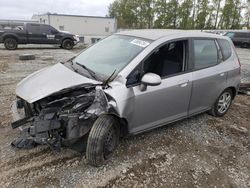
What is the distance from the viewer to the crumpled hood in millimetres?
2615

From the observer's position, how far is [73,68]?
127 inches

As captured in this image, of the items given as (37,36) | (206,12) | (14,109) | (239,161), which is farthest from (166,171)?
(206,12)

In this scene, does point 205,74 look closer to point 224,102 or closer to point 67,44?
point 224,102

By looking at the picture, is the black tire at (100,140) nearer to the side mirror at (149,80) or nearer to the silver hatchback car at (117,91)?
the silver hatchback car at (117,91)

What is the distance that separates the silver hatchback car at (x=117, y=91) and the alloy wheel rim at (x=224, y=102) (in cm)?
47

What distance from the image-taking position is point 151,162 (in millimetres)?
2955

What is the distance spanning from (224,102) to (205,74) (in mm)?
1137

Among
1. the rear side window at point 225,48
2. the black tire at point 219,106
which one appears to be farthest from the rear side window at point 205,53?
the black tire at point 219,106

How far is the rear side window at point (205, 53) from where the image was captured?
11.6 ft

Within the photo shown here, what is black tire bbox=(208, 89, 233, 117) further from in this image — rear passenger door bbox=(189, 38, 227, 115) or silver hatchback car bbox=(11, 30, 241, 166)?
silver hatchback car bbox=(11, 30, 241, 166)

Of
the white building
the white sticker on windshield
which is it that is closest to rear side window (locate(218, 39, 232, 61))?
the white sticker on windshield

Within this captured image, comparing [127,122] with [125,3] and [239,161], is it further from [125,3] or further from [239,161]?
[125,3]

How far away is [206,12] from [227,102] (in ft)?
A: 137

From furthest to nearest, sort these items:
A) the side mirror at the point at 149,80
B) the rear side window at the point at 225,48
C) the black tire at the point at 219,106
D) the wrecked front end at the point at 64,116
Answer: the black tire at the point at 219,106 → the rear side window at the point at 225,48 → the side mirror at the point at 149,80 → the wrecked front end at the point at 64,116
